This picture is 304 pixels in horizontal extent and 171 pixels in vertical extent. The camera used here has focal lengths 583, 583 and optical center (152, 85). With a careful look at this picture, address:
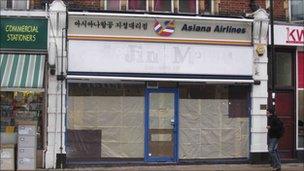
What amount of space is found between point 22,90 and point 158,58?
3908 millimetres

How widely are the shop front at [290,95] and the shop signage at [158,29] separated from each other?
5.40ft

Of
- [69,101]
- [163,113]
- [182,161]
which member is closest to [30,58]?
[69,101]

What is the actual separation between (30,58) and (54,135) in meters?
2.14

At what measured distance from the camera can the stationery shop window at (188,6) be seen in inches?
667

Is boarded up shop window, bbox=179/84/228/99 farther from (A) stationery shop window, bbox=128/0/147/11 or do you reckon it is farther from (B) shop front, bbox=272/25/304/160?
(A) stationery shop window, bbox=128/0/147/11

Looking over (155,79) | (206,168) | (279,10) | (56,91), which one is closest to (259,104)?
(206,168)

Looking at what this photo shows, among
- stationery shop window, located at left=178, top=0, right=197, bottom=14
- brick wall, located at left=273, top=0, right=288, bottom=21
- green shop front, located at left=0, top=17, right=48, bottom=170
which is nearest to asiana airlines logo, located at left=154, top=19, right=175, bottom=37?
stationery shop window, located at left=178, top=0, right=197, bottom=14

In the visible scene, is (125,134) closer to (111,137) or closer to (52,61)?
(111,137)

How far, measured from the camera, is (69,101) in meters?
15.9

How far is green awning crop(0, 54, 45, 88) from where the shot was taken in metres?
14.6

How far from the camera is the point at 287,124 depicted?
58.0 ft

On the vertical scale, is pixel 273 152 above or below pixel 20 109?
below

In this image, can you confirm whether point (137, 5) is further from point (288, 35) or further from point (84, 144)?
point (288, 35)

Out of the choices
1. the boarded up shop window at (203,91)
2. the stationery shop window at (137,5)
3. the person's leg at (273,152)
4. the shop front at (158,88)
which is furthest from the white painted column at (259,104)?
the stationery shop window at (137,5)
